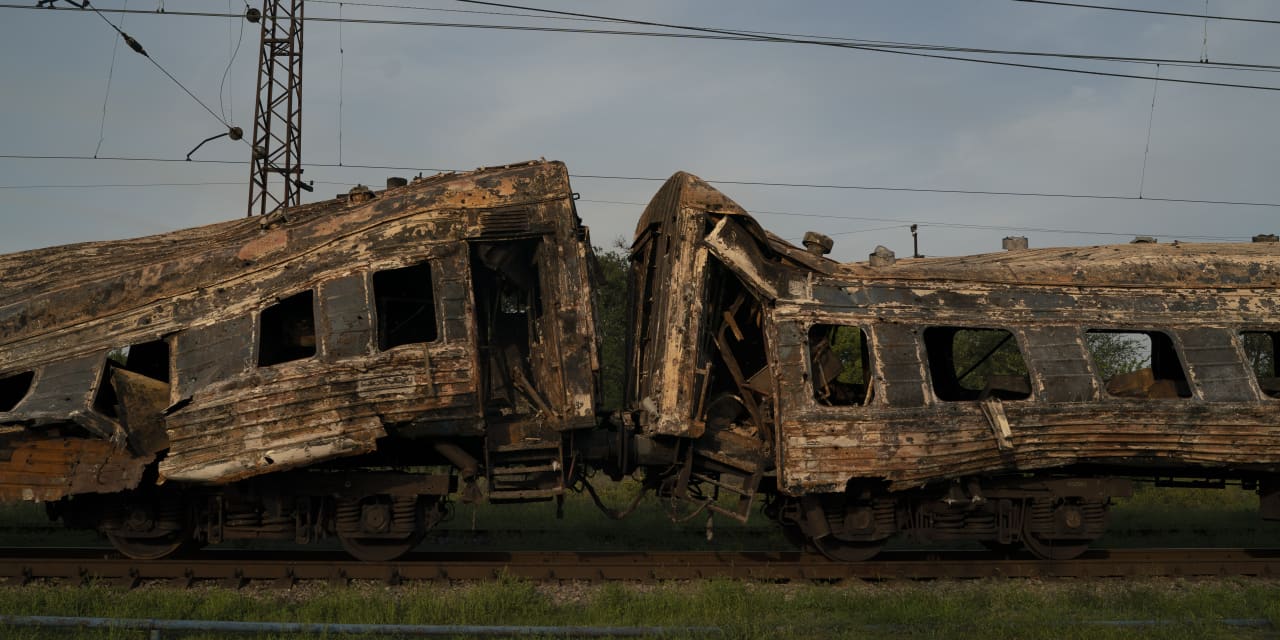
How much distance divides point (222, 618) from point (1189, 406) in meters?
9.56

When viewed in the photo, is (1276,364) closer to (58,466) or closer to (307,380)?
(307,380)

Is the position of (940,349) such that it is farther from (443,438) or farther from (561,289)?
(443,438)

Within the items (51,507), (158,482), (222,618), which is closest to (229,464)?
(158,482)

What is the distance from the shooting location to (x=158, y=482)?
839 centimetres

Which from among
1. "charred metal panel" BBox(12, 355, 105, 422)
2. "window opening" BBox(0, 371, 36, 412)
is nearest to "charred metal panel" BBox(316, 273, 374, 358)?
"charred metal panel" BBox(12, 355, 105, 422)

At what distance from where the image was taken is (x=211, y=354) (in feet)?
28.1

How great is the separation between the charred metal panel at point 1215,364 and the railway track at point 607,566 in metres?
1.80

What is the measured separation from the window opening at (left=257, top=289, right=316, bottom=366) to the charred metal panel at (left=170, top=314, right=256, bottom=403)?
1.25 metres

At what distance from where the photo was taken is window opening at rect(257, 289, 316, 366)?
9.95 metres

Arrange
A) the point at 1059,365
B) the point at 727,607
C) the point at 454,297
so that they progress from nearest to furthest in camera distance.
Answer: the point at 727,607 < the point at 454,297 < the point at 1059,365

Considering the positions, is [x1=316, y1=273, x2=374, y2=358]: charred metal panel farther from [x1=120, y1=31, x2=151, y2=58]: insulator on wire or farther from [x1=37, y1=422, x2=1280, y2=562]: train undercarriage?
[x1=120, y1=31, x2=151, y2=58]: insulator on wire

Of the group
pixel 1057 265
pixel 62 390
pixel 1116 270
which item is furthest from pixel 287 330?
pixel 1116 270

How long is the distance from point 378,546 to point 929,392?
5.87m

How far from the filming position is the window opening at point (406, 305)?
10094 mm
